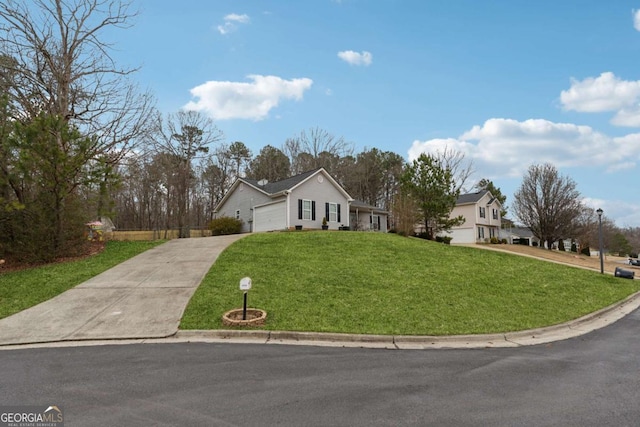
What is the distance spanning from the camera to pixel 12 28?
15258 mm

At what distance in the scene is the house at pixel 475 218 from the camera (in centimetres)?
3738

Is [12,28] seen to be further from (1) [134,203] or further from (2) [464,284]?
(1) [134,203]

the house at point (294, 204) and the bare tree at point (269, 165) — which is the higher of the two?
the bare tree at point (269, 165)

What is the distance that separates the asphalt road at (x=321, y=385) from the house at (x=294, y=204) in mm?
17548

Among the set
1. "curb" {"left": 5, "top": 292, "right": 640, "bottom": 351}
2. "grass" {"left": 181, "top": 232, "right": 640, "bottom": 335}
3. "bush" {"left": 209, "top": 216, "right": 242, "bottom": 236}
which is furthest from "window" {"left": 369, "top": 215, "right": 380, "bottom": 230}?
"curb" {"left": 5, "top": 292, "right": 640, "bottom": 351}

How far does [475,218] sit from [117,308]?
3657cm

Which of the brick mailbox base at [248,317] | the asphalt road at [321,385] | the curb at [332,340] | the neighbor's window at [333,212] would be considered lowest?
the curb at [332,340]

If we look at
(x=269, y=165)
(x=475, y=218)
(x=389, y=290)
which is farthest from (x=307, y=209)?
(x=475, y=218)

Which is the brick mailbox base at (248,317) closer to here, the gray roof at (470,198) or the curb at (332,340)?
the curb at (332,340)

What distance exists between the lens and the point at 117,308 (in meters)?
7.92

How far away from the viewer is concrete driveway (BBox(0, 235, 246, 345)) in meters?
6.58

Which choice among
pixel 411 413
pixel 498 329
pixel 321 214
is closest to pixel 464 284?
pixel 498 329

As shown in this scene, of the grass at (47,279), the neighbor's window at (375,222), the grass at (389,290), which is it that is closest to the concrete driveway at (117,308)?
the grass at (47,279)

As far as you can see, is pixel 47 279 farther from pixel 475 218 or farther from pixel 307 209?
pixel 475 218
